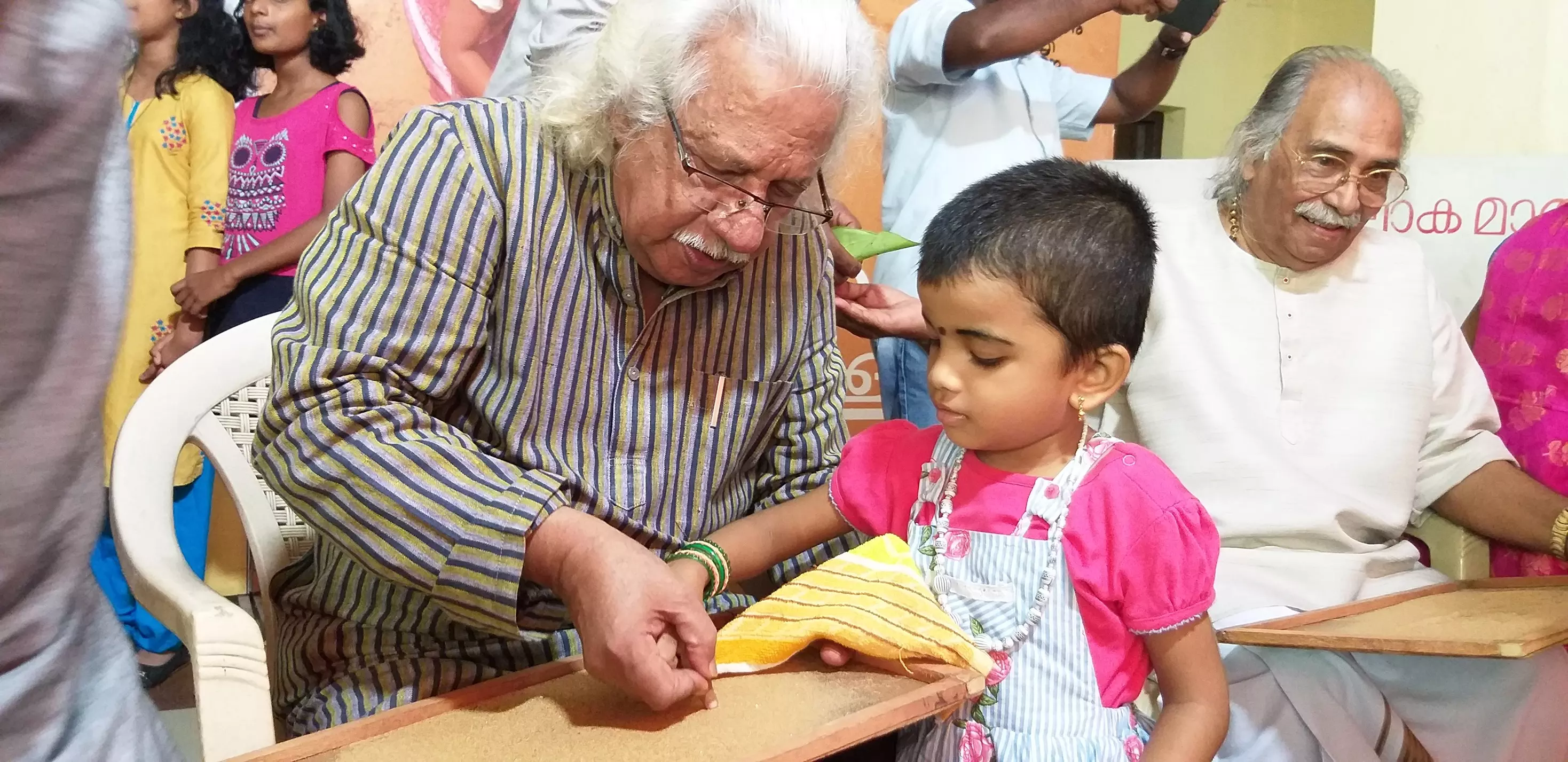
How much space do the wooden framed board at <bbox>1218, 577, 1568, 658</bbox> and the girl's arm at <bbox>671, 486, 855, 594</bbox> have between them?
517mm

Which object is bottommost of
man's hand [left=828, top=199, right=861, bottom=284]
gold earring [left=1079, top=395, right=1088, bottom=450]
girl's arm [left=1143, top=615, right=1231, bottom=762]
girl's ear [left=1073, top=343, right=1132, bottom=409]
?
girl's arm [left=1143, top=615, right=1231, bottom=762]

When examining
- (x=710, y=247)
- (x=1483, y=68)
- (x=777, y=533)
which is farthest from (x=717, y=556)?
(x=1483, y=68)

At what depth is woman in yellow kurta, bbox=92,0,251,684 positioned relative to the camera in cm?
270

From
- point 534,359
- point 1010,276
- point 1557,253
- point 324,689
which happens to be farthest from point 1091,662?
point 1557,253

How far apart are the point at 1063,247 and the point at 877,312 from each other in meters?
0.68

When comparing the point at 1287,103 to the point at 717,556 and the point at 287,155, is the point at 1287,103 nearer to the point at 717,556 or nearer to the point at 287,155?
the point at 717,556

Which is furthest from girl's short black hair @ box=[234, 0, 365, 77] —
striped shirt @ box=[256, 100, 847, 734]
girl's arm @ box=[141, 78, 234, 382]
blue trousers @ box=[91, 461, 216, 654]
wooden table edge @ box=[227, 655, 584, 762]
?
wooden table edge @ box=[227, 655, 584, 762]

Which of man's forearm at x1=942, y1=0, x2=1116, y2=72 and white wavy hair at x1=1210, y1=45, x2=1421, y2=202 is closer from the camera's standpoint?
white wavy hair at x1=1210, y1=45, x2=1421, y2=202

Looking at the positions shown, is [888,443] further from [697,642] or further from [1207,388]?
[1207,388]

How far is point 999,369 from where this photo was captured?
4.22ft

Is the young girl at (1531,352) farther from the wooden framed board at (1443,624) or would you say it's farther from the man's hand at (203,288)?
the man's hand at (203,288)

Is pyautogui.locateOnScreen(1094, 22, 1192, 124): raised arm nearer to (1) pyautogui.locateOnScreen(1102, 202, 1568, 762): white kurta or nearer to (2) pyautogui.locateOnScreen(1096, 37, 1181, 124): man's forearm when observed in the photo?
(2) pyautogui.locateOnScreen(1096, 37, 1181, 124): man's forearm

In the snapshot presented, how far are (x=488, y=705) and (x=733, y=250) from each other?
22.4 inches

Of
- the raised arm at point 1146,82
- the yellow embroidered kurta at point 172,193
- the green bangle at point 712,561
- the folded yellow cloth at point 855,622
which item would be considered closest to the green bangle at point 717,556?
the green bangle at point 712,561
